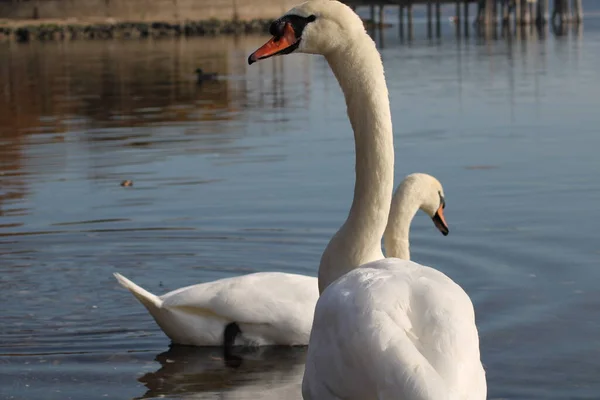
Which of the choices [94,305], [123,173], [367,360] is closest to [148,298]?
[94,305]

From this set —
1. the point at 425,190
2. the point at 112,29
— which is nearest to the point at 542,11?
the point at 112,29

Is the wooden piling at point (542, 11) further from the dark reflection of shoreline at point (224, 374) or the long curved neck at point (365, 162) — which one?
the long curved neck at point (365, 162)

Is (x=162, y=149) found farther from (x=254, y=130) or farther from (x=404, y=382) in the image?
(x=404, y=382)

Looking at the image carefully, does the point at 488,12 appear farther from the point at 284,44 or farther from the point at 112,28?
the point at 284,44

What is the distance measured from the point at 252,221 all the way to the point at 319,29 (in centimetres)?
545

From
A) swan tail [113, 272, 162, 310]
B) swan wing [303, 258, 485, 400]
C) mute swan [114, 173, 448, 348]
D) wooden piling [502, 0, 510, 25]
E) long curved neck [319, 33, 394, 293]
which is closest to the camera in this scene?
swan wing [303, 258, 485, 400]

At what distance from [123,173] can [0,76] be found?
936 inches

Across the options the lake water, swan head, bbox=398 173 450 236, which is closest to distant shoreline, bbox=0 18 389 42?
the lake water

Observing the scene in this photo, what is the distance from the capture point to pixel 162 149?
16672mm

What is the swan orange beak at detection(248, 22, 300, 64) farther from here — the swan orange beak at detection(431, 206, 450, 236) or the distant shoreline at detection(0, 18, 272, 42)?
the distant shoreline at detection(0, 18, 272, 42)

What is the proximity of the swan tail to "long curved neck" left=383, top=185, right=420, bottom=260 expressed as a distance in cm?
144

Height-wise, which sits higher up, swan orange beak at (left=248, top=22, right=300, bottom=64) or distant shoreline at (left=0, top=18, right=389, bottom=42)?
swan orange beak at (left=248, top=22, right=300, bottom=64)

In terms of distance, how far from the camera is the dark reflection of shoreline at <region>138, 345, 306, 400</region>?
6.61 meters

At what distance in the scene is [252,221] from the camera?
1105 centimetres
